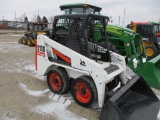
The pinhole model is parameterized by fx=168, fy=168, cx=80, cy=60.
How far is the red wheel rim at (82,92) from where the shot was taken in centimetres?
336

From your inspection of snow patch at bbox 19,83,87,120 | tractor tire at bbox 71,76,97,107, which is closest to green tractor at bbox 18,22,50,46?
snow patch at bbox 19,83,87,120

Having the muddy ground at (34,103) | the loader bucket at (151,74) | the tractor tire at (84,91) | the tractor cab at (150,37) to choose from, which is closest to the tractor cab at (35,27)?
the tractor cab at (150,37)

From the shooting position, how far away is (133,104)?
3379 millimetres

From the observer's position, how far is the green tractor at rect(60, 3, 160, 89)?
15.5 ft

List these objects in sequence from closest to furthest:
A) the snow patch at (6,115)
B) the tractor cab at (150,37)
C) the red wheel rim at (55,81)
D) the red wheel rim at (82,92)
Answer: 1. the snow patch at (6,115)
2. the red wheel rim at (82,92)
3. the red wheel rim at (55,81)
4. the tractor cab at (150,37)

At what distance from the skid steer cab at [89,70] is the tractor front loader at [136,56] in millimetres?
1186

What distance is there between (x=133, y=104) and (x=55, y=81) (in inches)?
73.7

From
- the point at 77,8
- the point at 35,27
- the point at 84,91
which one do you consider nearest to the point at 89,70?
the point at 84,91

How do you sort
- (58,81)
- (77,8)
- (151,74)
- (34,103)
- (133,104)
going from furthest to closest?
(77,8), (151,74), (58,81), (34,103), (133,104)

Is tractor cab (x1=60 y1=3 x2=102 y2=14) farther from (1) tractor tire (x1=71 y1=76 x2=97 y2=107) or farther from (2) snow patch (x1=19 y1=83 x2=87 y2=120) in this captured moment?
(1) tractor tire (x1=71 y1=76 x2=97 y2=107)

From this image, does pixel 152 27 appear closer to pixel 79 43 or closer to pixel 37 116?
pixel 79 43

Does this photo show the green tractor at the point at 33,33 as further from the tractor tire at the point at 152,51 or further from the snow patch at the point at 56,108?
the snow patch at the point at 56,108

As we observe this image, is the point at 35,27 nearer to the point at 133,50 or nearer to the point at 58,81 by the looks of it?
the point at 133,50

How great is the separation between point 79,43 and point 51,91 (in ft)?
4.81
